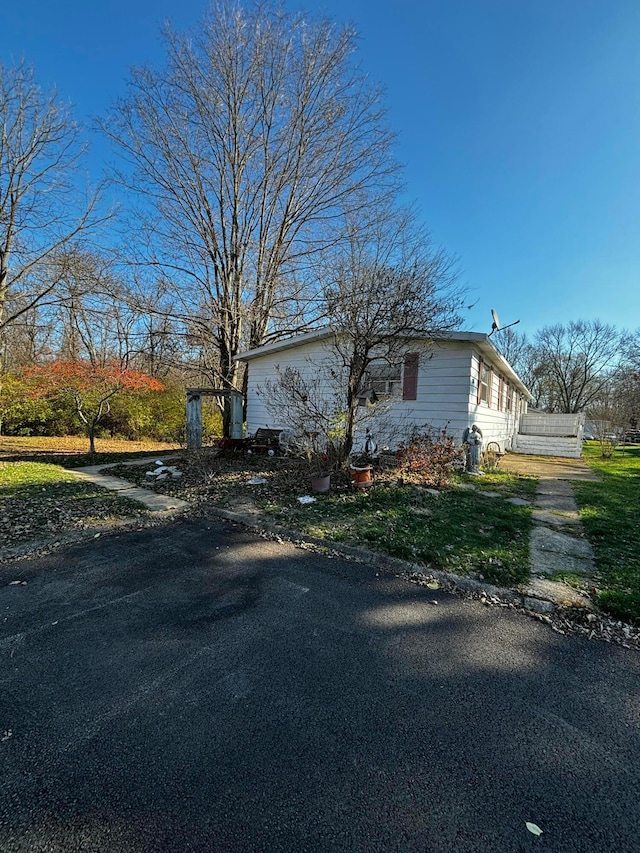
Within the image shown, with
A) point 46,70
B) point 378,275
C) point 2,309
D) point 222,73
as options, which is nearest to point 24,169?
point 46,70

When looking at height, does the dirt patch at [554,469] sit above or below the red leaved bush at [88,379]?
below

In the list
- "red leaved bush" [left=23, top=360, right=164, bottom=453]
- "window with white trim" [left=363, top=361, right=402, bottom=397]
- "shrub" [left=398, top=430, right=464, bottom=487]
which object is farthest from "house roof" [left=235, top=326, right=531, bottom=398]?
"red leaved bush" [left=23, top=360, right=164, bottom=453]

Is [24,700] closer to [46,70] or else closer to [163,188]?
[163,188]

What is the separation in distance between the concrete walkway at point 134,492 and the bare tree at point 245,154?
17.5 ft

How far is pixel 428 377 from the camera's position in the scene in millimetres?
8773

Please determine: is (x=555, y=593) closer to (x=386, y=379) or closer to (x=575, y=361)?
(x=386, y=379)

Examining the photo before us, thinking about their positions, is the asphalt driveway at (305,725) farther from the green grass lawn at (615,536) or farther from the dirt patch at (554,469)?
the dirt patch at (554,469)

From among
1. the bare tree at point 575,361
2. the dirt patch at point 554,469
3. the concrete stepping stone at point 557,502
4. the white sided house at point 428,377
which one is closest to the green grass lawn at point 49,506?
the white sided house at point 428,377

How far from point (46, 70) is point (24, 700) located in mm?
16332

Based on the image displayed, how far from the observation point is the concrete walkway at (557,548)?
3.12 m

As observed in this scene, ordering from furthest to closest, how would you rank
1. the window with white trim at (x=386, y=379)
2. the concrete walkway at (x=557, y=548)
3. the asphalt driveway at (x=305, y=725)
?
the window with white trim at (x=386, y=379) → the concrete walkway at (x=557, y=548) → the asphalt driveway at (x=305, y=725)

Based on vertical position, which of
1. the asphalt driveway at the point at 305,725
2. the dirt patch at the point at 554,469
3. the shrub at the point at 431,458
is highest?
the shrub at the point at 431,458

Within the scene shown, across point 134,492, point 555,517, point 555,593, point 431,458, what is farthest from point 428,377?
point 134,492

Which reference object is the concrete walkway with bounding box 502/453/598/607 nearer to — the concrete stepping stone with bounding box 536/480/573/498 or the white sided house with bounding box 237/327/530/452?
the concrete stepping stone with bounding box 536/480/573/498
